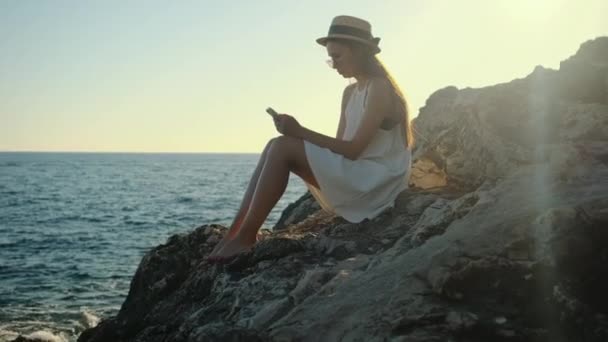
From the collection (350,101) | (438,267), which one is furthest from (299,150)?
(438,267)

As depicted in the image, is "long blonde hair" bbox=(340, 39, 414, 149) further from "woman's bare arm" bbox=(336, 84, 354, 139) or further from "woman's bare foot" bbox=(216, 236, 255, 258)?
"woman's bare foot" bbox=(216, 236, 255, 258)

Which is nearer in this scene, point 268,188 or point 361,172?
point 268,188

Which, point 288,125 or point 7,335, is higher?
point 288,125

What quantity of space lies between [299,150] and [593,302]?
2425 millimetres

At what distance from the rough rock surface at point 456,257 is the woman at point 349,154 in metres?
0.20

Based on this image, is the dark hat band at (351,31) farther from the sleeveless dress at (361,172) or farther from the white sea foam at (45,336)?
the white sea foam at (45,336)

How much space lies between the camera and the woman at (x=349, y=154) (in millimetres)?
4734

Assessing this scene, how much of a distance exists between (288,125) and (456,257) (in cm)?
187

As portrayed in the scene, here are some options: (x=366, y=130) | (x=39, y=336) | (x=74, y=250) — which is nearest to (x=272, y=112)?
(x=366, y=130)

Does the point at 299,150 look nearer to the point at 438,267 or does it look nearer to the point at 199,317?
the point at 199,317

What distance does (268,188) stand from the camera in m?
4.70

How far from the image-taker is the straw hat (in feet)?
16.1

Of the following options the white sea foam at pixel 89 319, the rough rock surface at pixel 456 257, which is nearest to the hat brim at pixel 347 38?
the rough rock surface at pixel 456 257

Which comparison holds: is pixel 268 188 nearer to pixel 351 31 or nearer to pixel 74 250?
pixel 351 31
